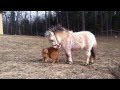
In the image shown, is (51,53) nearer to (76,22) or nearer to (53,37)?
(53,37)

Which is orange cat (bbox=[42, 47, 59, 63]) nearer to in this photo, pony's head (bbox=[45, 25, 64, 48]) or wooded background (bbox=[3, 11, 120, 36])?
pony's head (bbox=[45, 25, 64, 48])

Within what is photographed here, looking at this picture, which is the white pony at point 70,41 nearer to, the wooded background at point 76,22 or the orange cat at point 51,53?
the orange cat at point 51,53

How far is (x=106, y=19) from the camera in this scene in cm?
2528

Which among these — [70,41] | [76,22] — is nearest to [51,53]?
[70,41]

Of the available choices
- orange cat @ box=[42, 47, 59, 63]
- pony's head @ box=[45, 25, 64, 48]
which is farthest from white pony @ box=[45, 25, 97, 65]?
orange cat @ box=[42, 47, 59, 63]

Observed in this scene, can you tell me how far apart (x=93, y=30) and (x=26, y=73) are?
1709 centimetres

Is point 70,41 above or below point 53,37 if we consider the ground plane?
below

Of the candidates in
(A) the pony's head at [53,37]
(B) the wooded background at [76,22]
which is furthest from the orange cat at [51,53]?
(B) the wooded background at [76,22]

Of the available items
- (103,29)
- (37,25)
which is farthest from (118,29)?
(37,25)

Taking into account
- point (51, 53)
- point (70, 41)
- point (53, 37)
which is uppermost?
point (53, 37)

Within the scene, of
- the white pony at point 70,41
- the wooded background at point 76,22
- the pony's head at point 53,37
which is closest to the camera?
the pony's head at point 53,37
